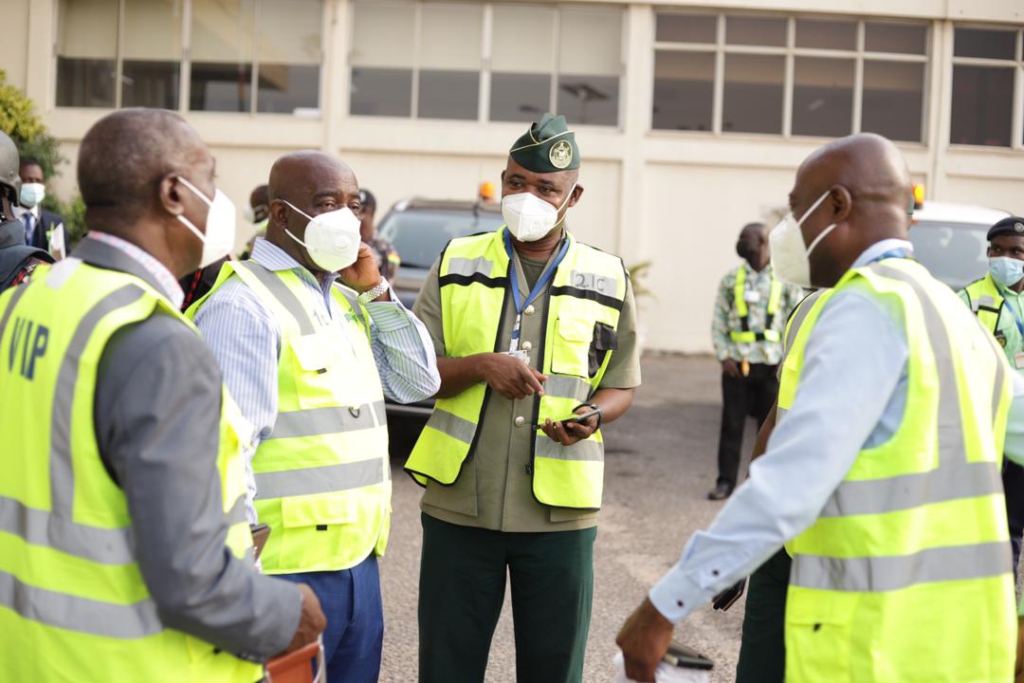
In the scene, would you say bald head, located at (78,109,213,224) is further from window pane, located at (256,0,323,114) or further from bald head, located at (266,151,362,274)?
window pane, located at (256,0,323,114)

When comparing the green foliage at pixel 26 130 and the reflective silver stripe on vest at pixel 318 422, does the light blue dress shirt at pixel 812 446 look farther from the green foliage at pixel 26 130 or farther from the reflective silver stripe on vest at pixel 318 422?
the green foliage at pixel 26 130

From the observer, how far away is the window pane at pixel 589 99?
1825cm

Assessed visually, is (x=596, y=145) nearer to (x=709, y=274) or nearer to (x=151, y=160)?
(x=709, y=274)

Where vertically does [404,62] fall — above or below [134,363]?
above

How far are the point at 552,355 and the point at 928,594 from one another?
160 cm

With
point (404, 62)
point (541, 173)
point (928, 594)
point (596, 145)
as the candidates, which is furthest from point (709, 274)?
point (928, 594)

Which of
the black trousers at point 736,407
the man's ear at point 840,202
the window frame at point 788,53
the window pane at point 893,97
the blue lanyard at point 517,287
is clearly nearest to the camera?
the man's ear at point 840,202

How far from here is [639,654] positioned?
2.24 meters

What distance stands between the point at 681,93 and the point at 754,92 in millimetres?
1286

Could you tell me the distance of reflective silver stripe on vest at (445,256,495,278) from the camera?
365 cm

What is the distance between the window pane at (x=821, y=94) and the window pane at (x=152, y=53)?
35.6 feet

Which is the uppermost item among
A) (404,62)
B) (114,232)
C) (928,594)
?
(404,62)

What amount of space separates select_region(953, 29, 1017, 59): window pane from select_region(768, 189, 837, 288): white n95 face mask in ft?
58.5

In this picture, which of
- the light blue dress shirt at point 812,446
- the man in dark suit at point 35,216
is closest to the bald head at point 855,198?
the light blue dress shirt at point 812,446
